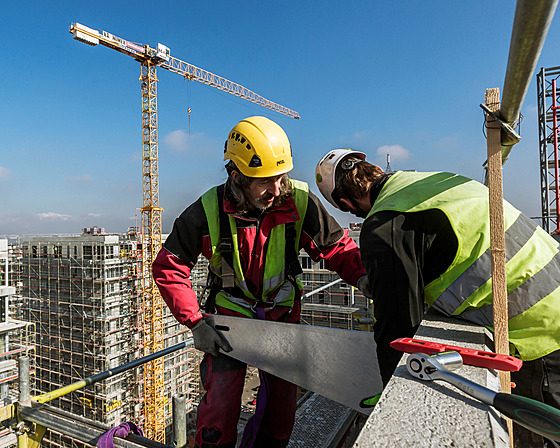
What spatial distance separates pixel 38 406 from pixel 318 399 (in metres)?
2.31

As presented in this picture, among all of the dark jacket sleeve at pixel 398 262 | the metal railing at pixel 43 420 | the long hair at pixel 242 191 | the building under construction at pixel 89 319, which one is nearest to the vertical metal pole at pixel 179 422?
the metal railing at pixel 43 420

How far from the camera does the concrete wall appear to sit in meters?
0.71

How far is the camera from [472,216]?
1.50 meters

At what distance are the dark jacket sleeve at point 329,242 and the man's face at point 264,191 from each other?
27 cm

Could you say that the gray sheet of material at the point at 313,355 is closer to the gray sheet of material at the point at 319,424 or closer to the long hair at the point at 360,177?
the long hair at the point at 360,177

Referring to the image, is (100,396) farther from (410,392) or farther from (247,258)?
(410,392)

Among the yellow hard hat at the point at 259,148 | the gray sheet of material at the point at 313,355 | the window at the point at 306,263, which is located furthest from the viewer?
the window at the point at 306,263

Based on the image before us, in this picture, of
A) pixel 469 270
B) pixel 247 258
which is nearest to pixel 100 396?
pixel 247 258

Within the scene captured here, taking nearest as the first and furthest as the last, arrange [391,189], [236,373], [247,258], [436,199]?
[436,199] → [391,189] → [236,373] → [247,258]

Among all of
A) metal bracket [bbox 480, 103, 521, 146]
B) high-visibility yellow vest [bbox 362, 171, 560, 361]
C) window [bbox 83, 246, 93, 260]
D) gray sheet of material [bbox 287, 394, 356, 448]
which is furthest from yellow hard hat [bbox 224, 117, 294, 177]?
window [bbox 83, 246, 93, 260]

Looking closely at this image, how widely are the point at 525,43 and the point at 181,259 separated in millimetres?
2188

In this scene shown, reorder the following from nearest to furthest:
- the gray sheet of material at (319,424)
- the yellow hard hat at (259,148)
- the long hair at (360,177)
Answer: the long hair at (360,177)
the yellow hard hat at (259,148)
the gray sheet of material at (319,424)

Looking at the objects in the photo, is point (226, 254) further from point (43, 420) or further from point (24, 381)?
point (24, 381)

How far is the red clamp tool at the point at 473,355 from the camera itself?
3.31ft
